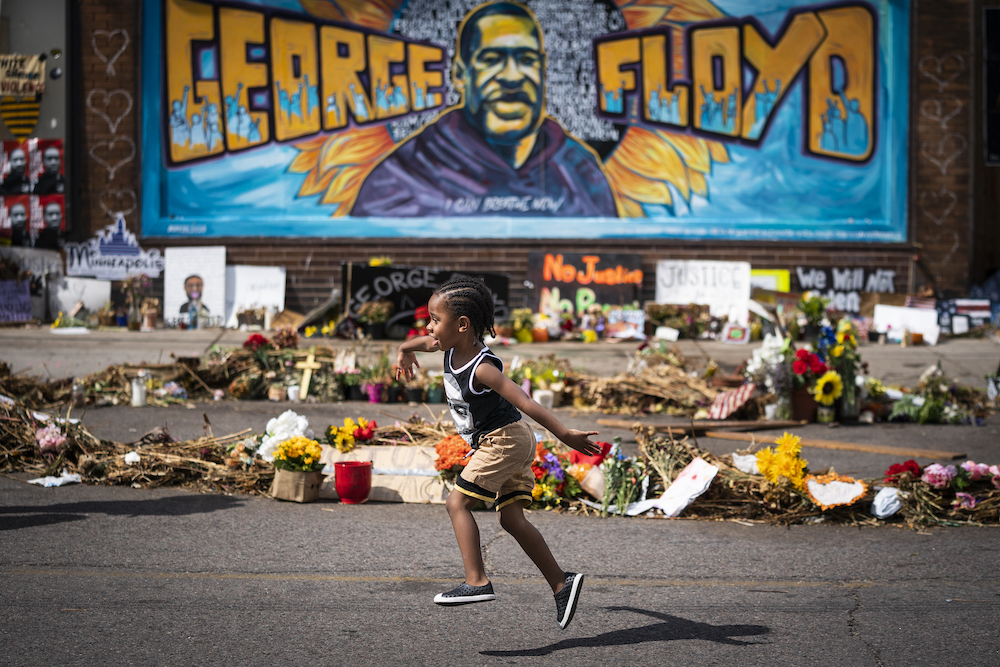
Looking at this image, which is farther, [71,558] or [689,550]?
[689,550]

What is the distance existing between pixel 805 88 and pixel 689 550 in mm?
14051

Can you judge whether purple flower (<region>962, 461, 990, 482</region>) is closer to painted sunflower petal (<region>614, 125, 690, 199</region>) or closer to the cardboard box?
the cardboard box

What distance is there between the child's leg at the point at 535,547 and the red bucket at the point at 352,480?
7.90 ft

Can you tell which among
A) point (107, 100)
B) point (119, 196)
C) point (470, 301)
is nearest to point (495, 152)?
point (119, 196)

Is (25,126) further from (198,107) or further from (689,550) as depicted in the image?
(689,550)

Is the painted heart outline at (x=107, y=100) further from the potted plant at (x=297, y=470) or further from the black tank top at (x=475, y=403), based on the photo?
the black tank top at (x=475, y=403)

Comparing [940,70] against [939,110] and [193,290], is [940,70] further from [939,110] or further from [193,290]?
[193,290]

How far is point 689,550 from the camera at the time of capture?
17.3ft

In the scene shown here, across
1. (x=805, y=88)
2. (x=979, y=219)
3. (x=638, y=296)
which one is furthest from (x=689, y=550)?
(x=979, y=219)

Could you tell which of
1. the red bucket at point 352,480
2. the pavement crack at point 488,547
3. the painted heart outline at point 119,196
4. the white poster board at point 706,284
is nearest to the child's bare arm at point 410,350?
the pavement crack at point 488,547

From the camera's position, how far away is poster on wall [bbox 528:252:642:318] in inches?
663

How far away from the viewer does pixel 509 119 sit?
1712 cm

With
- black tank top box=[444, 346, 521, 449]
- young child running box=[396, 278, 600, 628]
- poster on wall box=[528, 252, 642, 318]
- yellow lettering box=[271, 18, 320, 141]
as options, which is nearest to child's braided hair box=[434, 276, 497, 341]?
young child running box=[396, 278, 600, 628]

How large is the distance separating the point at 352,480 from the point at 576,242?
11.5 metres
